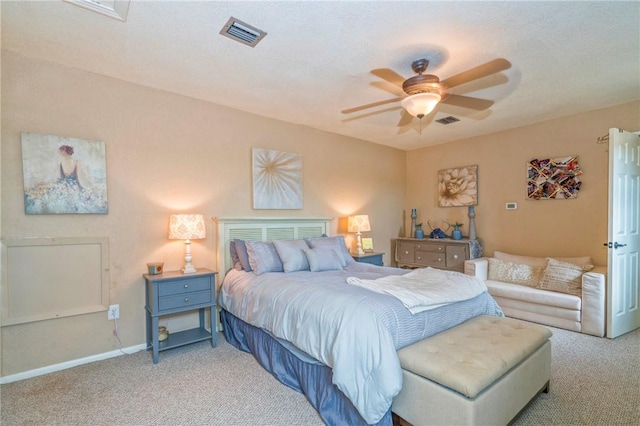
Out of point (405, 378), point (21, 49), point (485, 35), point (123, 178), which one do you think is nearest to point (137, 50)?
point (21, 49)

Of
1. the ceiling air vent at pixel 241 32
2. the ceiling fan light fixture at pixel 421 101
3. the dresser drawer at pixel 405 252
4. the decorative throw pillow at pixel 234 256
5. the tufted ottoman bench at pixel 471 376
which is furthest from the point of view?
the dresser drawer at pixel 405 252

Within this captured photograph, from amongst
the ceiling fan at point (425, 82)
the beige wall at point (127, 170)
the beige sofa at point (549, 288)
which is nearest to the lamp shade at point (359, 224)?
the beige wall at point (127, 170)

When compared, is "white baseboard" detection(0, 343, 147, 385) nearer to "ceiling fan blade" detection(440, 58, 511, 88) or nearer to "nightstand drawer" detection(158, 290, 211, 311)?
"nightstand drawer" detection(158, 290, 211, 311)

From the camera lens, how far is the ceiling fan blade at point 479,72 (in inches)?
100

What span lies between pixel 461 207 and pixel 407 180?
1.15 meters

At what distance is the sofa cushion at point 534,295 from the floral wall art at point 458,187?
144 centimetres

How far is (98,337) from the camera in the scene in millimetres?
2809

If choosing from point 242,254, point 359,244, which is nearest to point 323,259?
point 242,254

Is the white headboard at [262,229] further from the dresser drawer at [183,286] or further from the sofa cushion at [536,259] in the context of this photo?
the sofa cushion at [536,259]

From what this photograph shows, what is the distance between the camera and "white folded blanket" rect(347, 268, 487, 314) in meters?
2.07

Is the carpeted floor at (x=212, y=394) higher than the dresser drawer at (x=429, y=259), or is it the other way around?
the dresser drawer at (x=429, y=259)

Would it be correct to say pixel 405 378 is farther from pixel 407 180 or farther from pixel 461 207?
pixel 407 180

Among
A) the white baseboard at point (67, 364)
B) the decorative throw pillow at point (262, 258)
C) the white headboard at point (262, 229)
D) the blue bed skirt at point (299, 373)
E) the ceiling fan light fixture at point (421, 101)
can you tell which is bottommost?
the white baseboard at point (67, 364)

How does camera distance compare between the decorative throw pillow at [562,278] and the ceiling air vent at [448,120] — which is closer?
the decorative throw pillow at [562,278]
